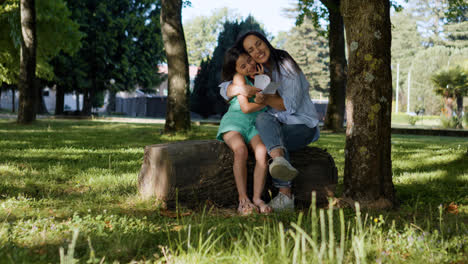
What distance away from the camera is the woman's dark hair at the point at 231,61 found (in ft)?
13.6

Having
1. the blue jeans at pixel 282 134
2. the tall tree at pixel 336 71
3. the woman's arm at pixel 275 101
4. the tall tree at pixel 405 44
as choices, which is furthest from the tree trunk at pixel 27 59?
the tall tree at pixel 405 44

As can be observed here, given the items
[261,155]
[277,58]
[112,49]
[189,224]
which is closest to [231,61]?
[277,58]

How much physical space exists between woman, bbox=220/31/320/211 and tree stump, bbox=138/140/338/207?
322mm

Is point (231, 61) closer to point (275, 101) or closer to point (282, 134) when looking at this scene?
point (275, 101)

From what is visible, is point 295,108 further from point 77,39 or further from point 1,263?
point 77,39

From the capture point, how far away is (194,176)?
3.96 m

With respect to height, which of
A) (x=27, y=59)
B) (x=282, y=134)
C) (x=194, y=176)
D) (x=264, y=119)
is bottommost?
(x=194, y=176)

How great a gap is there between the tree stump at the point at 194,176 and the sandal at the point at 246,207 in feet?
1.06

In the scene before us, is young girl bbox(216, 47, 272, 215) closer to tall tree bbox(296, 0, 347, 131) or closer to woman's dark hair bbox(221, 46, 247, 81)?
woman's dark hair bbox(221, 46, 247, 81)

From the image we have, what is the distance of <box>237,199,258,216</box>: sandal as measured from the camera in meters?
3.65

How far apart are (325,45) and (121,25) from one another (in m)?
38.0

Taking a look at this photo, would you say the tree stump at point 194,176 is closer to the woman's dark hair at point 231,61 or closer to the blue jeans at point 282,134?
the blue jeans at point 282,134

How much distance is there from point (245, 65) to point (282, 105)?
538 mm

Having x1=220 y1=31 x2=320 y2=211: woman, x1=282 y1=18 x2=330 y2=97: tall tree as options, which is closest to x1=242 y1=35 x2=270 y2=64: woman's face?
x1=220 y1=31 x2=320 y2=211: woman
